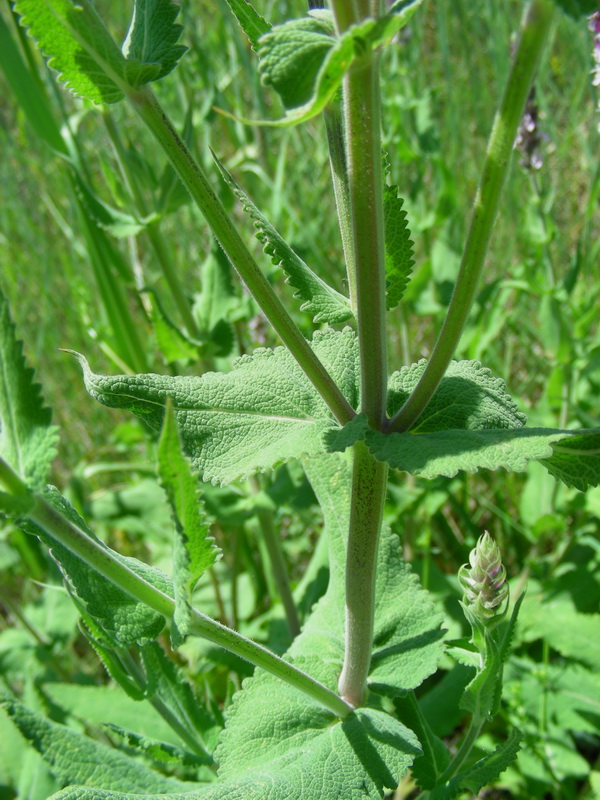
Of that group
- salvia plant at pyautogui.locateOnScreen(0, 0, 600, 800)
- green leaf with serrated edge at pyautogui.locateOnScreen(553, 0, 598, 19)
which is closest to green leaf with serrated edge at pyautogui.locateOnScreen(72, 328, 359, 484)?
salvia plant at pyautogui.locateOnScreen(0, 0, 600, 800)

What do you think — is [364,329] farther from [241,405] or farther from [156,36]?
[156,36]

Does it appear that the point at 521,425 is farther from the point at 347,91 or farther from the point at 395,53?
the point at 395,53

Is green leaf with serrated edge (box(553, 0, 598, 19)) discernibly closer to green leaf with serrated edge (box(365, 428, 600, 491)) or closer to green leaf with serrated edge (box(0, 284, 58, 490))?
green leaf with serrated edge (box(365, 428, 600, 491))

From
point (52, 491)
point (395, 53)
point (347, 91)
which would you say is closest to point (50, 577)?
point (52, 491)

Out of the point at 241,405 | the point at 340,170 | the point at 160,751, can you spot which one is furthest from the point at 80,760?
the point at 340,170

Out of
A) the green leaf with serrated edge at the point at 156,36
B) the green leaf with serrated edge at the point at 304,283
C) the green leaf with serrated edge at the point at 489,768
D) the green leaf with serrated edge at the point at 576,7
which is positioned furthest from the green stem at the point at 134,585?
the green leaf with serrated edge at the point at 576,7
